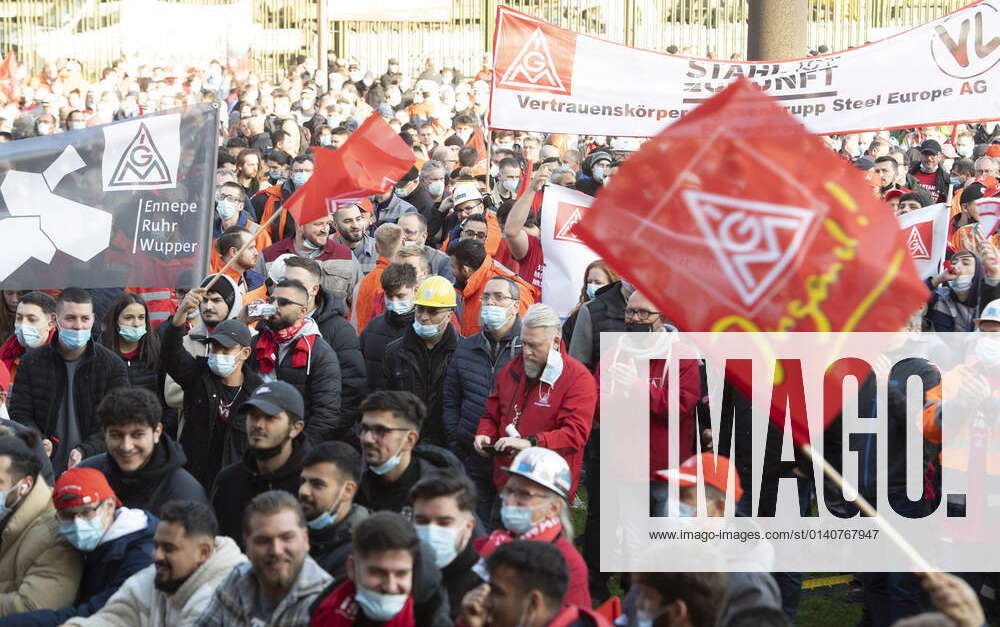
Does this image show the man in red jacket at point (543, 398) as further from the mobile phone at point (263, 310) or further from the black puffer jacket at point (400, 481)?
the mobile phone at point (263, 310)

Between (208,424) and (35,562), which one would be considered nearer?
(35,562)

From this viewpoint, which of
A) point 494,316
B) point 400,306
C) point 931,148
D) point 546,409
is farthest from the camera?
point 931,148

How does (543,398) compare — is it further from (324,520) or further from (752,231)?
(752,231)

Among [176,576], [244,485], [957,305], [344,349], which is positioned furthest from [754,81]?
[176,576]

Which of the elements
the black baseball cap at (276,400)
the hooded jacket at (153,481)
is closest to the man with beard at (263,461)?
the black baseball cap at (276,400)

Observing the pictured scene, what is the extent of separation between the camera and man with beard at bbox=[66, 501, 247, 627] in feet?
17.2

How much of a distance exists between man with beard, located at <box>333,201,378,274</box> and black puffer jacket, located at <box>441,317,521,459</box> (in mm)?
2995

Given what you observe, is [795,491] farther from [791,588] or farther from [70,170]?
[70,170]

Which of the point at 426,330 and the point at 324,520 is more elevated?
the point at 426,330

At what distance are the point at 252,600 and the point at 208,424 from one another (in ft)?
8.16

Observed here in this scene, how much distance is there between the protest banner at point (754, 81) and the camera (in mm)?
9703

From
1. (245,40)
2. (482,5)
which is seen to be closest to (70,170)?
(245,40)

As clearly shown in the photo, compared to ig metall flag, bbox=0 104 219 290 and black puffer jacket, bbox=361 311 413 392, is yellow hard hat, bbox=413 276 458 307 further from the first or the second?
ig metall flag, bbox=0 104 219 290

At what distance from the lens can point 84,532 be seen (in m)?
5.71
